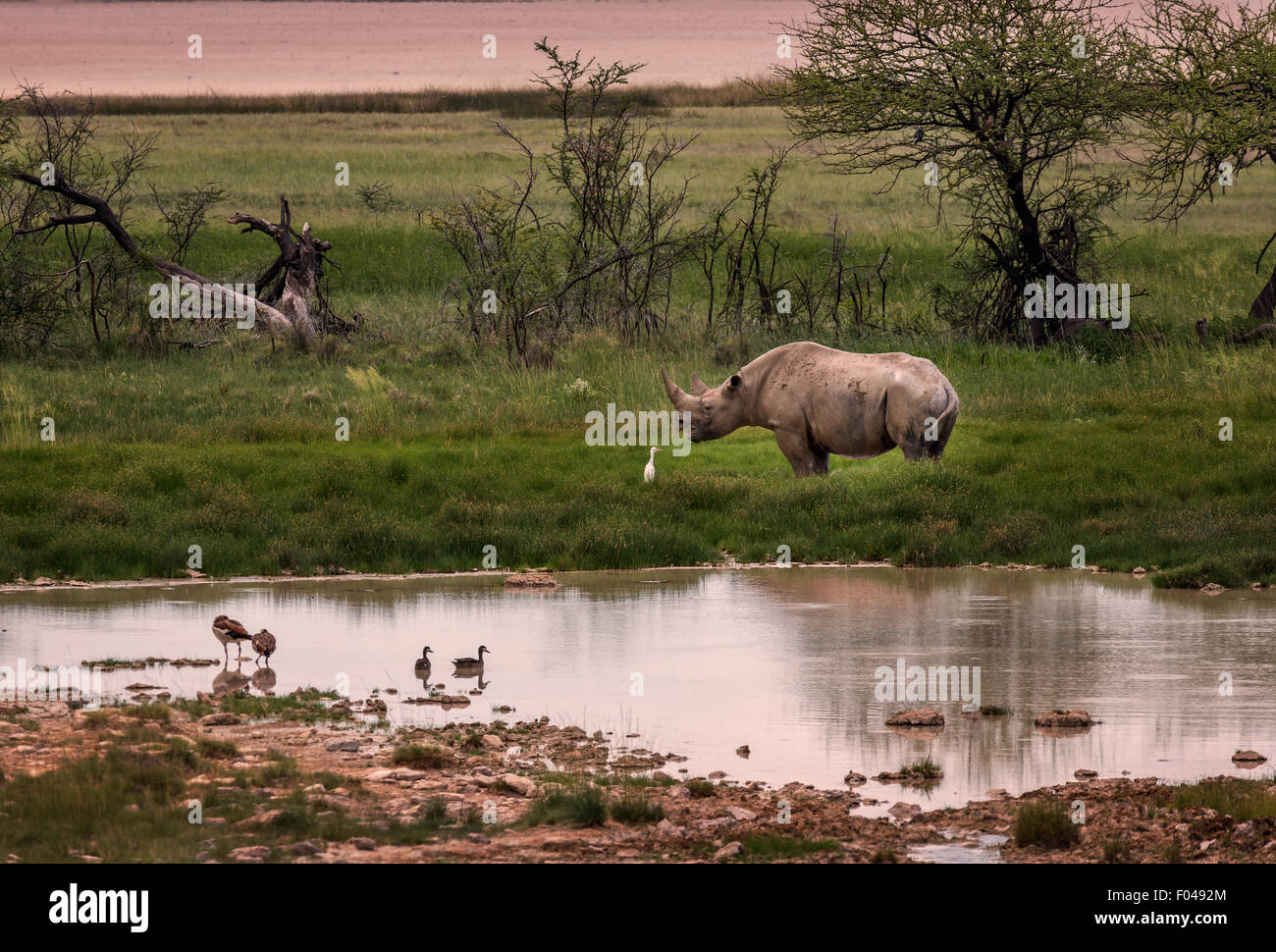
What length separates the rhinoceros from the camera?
19.5 meters

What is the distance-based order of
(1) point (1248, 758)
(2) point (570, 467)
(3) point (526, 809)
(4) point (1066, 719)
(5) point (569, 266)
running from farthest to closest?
1. (5) point (569, 266)
2. (2) point (570, 467)
3. (4) point (1066, 719)
4. (1) point (1248, 758)
5. (3) point (526, 809)

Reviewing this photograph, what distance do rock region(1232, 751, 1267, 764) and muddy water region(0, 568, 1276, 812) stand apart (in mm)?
101

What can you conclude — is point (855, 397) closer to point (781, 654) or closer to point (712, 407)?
point (712, 407)

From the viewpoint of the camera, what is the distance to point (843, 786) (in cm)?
982

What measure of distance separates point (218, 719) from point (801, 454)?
401 inches

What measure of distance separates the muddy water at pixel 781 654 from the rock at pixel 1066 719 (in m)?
0.10

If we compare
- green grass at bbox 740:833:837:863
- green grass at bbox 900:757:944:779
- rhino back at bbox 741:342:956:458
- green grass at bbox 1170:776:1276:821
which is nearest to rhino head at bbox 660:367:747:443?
rhino back at bbox 741:342:956:458

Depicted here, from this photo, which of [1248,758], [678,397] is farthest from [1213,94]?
[1248,758]

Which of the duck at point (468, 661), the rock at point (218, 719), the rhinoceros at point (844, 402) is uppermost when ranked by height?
the rhinoceros at point (844, 402)

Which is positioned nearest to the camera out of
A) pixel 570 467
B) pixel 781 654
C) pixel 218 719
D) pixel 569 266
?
pixel 218 719

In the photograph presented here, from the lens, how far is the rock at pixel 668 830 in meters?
8.78

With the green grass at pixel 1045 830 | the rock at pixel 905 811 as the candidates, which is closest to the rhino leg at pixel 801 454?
the rock at pixel 905 811

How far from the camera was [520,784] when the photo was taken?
9.70m

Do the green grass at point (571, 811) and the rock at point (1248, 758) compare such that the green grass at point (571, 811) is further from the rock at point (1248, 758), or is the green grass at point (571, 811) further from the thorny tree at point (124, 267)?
the thorny tree at point (124, 267)
